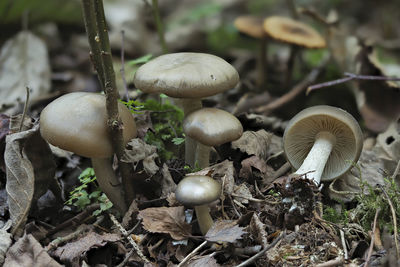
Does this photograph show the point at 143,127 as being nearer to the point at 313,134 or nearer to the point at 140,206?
the point at 140,206

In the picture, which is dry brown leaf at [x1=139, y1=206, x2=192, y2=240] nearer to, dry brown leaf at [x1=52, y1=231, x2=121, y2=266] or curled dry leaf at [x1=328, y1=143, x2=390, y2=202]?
dry brown leaf at [x1=52, y1=231, x2=121, y2=266]

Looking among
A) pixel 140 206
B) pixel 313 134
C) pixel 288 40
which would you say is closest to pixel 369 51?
pixel 288 40

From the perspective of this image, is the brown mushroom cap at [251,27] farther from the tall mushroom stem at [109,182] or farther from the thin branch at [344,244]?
the thin branch at [344,244]

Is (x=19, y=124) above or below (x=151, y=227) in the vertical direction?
above

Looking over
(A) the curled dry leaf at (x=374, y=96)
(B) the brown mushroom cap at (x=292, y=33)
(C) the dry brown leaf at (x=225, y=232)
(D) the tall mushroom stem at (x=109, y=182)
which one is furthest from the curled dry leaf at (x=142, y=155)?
(B) the brown mushroom cap at (x=292, y=33)

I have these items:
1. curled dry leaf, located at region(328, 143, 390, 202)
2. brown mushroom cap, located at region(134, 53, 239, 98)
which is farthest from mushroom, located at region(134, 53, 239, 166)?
curled dry leaf, located at region(328, 143, 390, 202)

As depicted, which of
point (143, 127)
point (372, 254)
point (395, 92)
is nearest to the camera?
point (372, 254)
